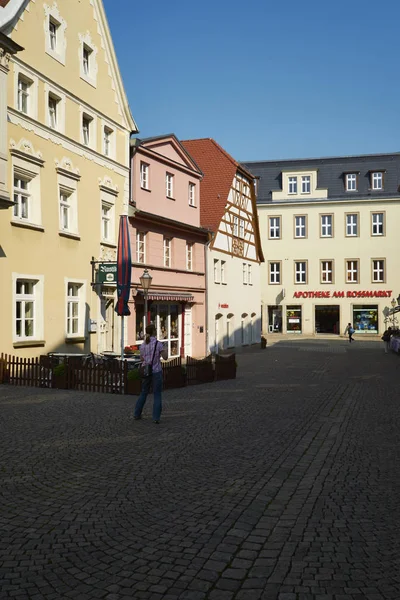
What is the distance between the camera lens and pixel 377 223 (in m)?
58.1

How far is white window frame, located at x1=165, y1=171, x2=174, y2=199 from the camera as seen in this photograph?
98.9 feet

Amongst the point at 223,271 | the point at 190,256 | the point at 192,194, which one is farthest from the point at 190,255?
the point at 223,271

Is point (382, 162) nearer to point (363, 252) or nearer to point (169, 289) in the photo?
point (363, 252)

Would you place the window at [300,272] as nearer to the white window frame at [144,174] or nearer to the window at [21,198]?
the white window frame at [144,174]

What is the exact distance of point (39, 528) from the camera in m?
5.72

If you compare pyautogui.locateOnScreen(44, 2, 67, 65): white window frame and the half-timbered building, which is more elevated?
pyautogui.locateOnScreen(44, 2, 67, 65): white window frame

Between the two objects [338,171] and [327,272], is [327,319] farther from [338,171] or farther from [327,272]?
[338,171]

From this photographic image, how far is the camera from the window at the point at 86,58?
2366cm

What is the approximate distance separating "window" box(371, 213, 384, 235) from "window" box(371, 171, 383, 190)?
2728mm

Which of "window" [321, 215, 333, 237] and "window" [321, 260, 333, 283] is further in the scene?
"window" [321, 215, 333, 237]

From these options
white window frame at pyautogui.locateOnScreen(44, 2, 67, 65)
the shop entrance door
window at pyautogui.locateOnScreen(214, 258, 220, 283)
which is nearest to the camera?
white window frame at pyautogui.locateOnScreen(44, 2, 67, 65)

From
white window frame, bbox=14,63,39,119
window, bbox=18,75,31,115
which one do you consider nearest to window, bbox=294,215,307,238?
white window frame, bbox=14,63,39,119

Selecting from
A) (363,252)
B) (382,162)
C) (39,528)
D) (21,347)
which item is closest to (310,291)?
(363,252)

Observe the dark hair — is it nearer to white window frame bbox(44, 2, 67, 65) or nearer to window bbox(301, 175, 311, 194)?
white window frame bbox(44, 2, 67, 65)
